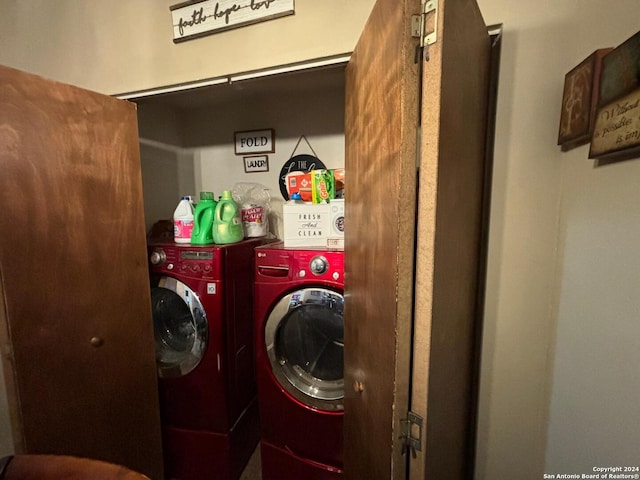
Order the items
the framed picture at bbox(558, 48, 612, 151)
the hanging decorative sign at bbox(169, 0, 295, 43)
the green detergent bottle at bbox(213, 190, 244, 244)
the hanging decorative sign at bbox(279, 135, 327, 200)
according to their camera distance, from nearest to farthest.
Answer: the framed picture at bbox(558, 48, 612, 151), the hanging decorative sign at bbox(169, 0, 295, 43), the green detergent bottle at bbox(213, 190, 244, 244), the hanging decorative sign at bbox(279, 135, 327, 200)

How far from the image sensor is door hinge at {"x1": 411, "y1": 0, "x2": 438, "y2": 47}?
0.51m

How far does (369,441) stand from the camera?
30.5 inches

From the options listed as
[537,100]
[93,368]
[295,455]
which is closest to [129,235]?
[93,368]

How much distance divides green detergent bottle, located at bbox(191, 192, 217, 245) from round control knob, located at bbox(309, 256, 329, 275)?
550 mm

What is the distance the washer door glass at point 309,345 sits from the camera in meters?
1.21

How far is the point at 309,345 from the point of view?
1.37 metres

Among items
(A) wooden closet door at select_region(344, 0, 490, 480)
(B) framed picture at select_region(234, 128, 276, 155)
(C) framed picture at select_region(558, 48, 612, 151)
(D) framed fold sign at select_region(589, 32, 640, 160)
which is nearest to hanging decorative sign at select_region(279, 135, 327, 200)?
(B) framed picture at select_region(234, 128, 276, 155)

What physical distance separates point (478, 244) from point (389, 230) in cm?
43

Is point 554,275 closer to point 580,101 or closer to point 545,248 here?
point 545,248

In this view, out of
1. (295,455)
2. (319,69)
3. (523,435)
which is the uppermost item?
(319,69)

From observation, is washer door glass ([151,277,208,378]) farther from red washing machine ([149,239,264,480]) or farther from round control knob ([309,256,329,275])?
round control knob ([309,256,329,275])

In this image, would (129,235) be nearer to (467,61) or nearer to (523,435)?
(467,61)

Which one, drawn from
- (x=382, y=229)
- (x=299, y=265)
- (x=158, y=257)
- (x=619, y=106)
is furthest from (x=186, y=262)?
(x=619, y=106)

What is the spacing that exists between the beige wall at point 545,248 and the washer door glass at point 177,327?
58 centimetres
